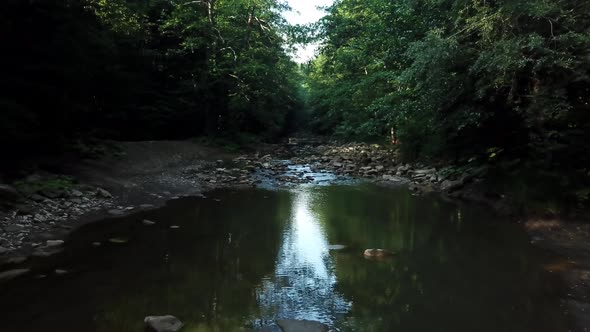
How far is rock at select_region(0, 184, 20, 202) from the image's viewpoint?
8.26 metres

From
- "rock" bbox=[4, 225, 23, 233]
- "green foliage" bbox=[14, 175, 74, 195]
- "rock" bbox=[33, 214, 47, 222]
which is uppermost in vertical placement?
"green foliage" bbox=[14, 175, 74, 195]

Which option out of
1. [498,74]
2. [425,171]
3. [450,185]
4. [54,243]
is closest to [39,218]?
[54,243]

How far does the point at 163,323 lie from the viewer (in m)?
4.68

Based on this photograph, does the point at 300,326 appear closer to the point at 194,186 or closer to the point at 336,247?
the point at 336,247

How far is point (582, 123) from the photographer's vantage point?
29.7 ft

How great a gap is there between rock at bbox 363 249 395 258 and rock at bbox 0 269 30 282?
5.46 m

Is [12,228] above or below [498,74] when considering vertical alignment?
below

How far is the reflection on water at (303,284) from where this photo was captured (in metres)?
5.30

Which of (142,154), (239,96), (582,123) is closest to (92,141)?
(142,154)

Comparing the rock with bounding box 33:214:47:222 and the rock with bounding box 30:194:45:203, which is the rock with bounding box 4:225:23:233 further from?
the rock with bounding box 30:194:45:203

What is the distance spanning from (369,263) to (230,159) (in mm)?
16354

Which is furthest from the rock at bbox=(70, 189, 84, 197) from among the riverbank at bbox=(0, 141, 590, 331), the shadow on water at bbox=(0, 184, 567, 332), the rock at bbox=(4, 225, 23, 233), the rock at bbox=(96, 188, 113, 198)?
the rock at bbox=(4, 225, 23, 233)

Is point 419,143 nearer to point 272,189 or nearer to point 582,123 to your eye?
point 272,189

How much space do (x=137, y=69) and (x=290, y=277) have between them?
18.7m
